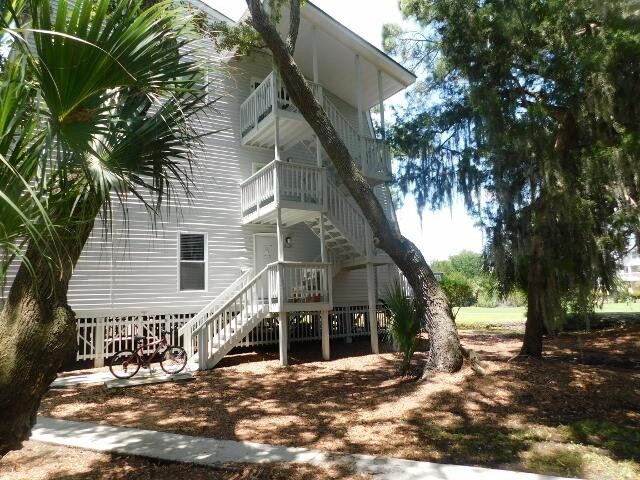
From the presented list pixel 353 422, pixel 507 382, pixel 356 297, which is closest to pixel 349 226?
pixel 356 297

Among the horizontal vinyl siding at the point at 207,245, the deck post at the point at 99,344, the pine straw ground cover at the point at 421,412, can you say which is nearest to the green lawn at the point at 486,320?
the horizontal vinyl siding at the point at 207,245

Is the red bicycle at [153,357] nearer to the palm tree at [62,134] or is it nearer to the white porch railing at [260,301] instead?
the white porch railing at [260,301]

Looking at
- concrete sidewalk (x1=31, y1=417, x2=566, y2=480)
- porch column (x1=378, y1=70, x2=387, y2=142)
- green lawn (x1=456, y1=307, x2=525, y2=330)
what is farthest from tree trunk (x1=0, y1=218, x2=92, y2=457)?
green lawn (x1=456, y1=307, x2=525, y2=330)

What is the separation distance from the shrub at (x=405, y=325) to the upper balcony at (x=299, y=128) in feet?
16.8

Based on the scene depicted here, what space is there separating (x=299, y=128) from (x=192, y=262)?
4.87 metres

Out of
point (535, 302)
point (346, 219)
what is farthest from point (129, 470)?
point (346, 219)

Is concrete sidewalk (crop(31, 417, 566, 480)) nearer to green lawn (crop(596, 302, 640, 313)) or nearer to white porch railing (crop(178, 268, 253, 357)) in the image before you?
white porch railing (crop(178, 268, 253, 357))

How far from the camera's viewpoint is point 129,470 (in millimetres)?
4527

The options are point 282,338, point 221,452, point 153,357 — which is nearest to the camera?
point 221,452

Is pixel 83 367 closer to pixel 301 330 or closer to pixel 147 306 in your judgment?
pixel 147 306

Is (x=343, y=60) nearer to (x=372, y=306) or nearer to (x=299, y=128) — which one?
(x=299, y=128)

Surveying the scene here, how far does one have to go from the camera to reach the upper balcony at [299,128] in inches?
508

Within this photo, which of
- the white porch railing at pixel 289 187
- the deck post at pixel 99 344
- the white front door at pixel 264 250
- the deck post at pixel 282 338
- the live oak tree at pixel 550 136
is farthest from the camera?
the white front door at pixel 264 250

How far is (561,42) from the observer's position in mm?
8578
